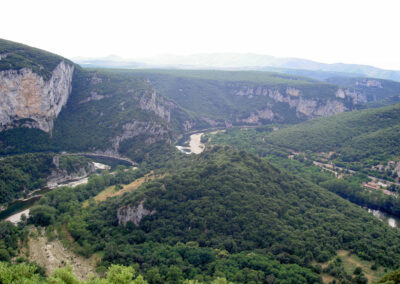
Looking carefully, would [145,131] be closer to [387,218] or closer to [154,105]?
[154,105]

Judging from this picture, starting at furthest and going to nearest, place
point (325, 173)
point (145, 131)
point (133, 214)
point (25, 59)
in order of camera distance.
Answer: point (145, 131) → point (25, 59) → point (325, 173) → point (133, 214)

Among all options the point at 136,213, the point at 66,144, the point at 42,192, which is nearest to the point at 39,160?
the point at 42,192

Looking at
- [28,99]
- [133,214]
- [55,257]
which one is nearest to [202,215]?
[133,214]

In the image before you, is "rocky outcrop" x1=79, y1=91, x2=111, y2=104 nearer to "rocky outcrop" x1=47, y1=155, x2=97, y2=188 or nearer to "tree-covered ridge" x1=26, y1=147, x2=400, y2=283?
"rocky outcrop" x1=47, y1=155, x2=97, y2=188

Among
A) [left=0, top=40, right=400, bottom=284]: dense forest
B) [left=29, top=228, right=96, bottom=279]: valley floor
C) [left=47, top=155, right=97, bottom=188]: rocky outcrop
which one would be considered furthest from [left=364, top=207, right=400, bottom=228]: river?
[left=47, top=155, right=97, bottom=188]: rocky outcrop

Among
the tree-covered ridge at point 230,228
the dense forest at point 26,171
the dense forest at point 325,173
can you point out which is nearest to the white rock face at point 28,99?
the dense forest at point 26,171
